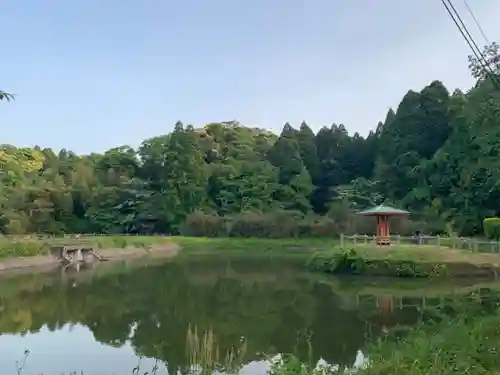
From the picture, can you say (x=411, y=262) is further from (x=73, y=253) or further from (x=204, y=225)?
(x=204, y=225)

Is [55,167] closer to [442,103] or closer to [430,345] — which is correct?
[442,103]

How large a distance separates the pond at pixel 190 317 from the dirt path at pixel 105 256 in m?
2.04

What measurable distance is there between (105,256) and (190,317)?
17.5m

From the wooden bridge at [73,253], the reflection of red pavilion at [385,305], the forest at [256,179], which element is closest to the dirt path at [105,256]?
the wooden bridge at [73,253]

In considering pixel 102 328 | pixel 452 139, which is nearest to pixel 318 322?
pixel 102 328

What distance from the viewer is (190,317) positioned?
42.2 ft

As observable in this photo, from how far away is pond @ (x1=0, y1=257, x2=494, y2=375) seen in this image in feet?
30.1

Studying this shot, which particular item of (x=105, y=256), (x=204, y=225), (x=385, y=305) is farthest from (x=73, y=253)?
(x=385, y=305)

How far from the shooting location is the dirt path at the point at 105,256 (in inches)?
913

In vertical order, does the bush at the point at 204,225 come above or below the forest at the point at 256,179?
below

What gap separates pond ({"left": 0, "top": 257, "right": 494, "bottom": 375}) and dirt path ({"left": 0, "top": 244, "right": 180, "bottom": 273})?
2.04 metres

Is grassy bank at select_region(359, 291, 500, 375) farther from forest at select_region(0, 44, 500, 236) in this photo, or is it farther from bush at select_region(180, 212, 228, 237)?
bush at select_region(180, 212, 228, 237)

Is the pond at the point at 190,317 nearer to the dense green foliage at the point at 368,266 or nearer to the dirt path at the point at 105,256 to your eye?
the dense green foliage at the point at 368,266

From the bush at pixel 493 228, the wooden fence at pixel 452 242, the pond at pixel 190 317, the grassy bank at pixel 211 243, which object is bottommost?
the pond at pixel 190 317
